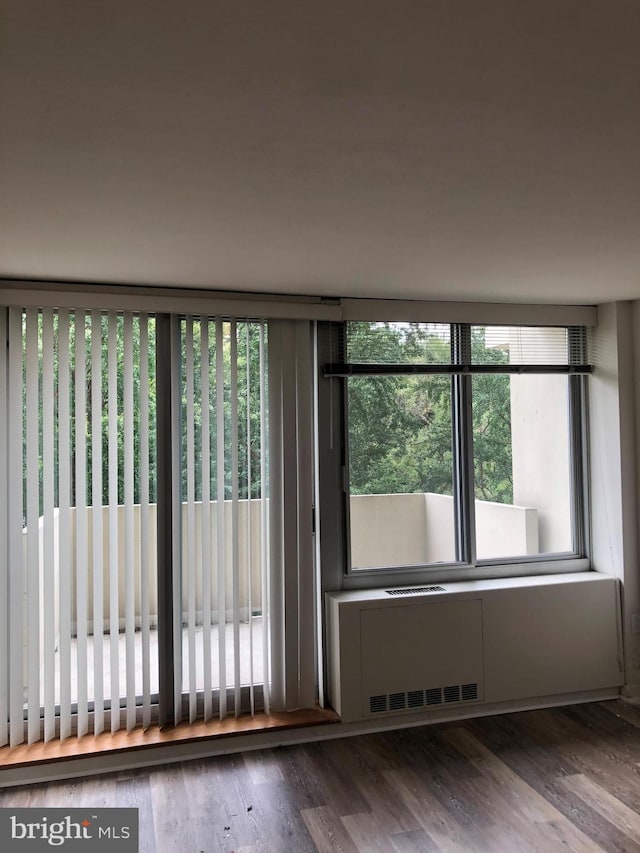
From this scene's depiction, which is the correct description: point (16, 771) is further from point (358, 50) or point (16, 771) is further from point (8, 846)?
point (358, 50)

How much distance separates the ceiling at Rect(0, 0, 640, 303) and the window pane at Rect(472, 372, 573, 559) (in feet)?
4.55

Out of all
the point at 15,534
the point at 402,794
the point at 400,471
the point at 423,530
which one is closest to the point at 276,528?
the point at 400,471

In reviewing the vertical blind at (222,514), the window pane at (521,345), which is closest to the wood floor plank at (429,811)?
the vertical blind at (222,514)

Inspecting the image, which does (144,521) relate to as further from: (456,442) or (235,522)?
(456,442)

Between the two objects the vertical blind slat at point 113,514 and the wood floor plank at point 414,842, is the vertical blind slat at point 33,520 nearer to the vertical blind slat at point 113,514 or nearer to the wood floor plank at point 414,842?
the vertical blind slat at point 113,514

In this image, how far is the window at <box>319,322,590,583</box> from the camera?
3971 mm

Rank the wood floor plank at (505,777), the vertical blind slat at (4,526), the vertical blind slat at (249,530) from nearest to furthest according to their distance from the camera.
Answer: the wood floor plank at (505,777) → the vertical blind slat at (4,526) → the vertical blind slat at (249,530)

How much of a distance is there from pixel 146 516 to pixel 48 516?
49cm

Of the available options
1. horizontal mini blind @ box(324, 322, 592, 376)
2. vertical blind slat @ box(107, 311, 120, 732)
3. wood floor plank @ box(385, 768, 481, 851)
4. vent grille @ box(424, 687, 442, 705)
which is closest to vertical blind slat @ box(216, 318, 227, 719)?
vertical blind slat @ box(107, 311, 120, 732)

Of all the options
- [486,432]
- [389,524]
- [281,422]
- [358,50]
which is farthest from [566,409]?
[358,50]

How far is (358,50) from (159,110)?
0.51 m

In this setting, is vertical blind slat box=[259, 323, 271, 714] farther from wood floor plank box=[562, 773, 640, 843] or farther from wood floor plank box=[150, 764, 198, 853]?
wood floor plank box=[562, 773, 640, 843]

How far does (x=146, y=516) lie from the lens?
11.6 ft

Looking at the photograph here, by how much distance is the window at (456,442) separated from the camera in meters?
3.97
